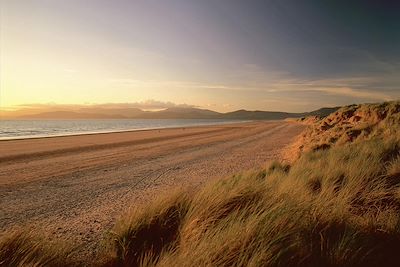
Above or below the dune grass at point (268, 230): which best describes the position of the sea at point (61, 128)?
below

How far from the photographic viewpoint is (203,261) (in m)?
2.87

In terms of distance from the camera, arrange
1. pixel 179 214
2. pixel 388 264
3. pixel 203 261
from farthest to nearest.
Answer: pixel 179 214 → pixel 388 264 → pixel 203 261

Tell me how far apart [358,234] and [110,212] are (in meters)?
5.27

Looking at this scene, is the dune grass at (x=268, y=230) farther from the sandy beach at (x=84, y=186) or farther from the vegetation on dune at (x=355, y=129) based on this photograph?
the vegetation on dune at (x=355, y=129)

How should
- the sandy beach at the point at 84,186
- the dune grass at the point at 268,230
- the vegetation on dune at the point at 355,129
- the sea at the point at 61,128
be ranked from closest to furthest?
the dune grass at the point at 268,230 < the sandy beach at the point at 84,186 < the vegetation on dune at the point at 355,129 < the sea at the point at 61,128

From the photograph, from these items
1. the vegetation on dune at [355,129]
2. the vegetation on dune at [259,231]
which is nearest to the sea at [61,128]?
the vegetation on dune at [355,129]

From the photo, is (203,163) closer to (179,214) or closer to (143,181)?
(143,181)

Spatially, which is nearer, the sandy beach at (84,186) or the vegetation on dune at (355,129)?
the sandy beach at (84,186)

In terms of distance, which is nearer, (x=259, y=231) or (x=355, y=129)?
(x=259, y=231)

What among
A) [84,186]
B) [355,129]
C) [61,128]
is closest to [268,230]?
[84,186]

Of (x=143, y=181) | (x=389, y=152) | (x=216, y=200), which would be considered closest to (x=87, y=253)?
(x=216, y=200)

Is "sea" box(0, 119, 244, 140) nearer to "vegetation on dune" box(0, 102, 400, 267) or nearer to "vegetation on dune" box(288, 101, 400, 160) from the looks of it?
"vegetation on dune" box(288, 101, 400, 160)

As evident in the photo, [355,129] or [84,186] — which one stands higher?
[355,129]

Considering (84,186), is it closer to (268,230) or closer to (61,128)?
(268,230)
